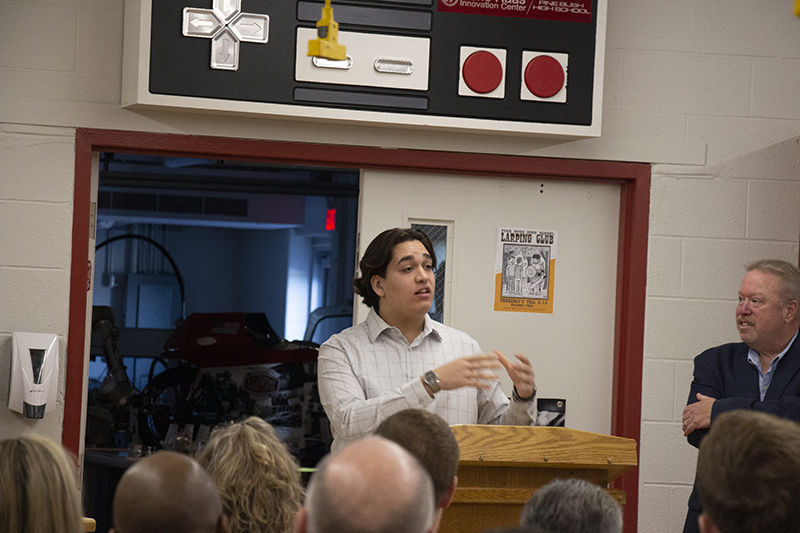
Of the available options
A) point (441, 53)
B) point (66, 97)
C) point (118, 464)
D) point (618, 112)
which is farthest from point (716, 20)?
point (118, 464)

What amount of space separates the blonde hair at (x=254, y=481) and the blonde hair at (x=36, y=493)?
0.45 meters

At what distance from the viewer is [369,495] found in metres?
1.00

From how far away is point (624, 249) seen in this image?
11.3 feet

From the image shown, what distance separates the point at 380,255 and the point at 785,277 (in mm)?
1216

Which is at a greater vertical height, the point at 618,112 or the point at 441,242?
the point at 618,112

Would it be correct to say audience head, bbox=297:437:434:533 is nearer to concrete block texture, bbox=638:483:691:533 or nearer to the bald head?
the bald head

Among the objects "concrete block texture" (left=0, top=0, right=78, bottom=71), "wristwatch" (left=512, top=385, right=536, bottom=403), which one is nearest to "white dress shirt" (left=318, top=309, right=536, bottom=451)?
"wristwatch" (left=512, top=385, right=536, bottom=403)

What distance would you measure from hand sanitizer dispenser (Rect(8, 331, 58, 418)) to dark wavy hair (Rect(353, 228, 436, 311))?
44.9 inches

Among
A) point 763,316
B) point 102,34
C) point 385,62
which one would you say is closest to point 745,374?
point 763,316

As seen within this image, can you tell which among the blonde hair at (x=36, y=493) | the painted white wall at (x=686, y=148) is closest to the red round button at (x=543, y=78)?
the painted white wall at (x=686, y=148)

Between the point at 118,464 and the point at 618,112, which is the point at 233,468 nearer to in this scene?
the point at 618,112

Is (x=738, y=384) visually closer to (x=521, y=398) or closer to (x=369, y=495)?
(x=521, y=398)

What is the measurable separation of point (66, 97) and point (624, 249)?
211cm

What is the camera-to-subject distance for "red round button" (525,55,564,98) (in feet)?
10.4
